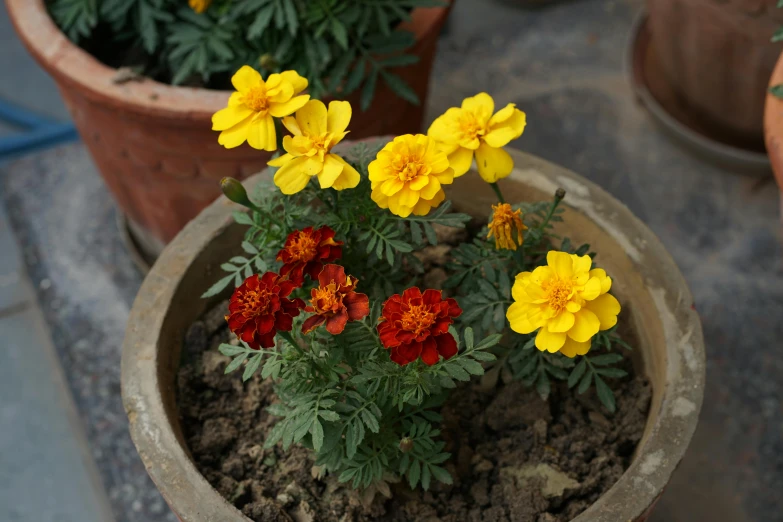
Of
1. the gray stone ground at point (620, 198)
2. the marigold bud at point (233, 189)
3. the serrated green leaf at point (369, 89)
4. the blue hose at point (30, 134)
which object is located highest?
the marigold bud at point (233, 189)

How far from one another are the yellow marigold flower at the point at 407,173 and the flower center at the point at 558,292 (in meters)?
0.19

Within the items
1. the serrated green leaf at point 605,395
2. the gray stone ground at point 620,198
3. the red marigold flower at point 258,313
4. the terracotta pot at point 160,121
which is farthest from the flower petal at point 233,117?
the gray stone ground at point 620,198

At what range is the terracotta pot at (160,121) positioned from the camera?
1.69 meters

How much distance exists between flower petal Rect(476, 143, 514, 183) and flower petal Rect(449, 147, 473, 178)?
1 cm

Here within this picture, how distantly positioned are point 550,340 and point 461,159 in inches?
11.9

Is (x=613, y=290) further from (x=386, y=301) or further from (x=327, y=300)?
(x=327, y=300)

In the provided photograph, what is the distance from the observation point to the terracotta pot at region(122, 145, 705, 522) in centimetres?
115

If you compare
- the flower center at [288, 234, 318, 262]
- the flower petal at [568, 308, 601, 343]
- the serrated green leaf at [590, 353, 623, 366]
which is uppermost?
the flower center at [288, 234, 318, 262]

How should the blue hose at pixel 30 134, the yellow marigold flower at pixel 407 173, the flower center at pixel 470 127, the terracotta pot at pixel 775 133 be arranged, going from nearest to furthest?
the yellow marigold flower at pixel 407 173
the flower center at pixel 470 127
the terracotta pot at pixel 775 133
the blue hose at pixel 30 134

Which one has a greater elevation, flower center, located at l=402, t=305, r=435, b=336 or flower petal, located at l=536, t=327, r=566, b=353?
flower center, located at l=402, t=305, r=435, b=336

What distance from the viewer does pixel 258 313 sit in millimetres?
973

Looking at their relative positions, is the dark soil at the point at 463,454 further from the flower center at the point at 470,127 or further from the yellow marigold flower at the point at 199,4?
the yellow marigold flower at the point at 199,4

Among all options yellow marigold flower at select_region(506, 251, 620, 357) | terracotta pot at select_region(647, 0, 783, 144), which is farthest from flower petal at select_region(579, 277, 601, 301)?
terracotta pot at select_region(647, 0, 783, 144)

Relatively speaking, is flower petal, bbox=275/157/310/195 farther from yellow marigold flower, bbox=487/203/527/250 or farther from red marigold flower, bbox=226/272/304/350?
yellow marigold flower, bbox=487/203/527/250
